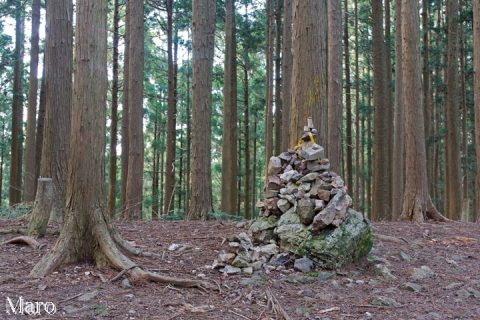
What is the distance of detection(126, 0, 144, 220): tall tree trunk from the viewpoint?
9.88 metres

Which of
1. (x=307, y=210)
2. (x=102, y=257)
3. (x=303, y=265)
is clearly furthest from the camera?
(x=307, y=210)

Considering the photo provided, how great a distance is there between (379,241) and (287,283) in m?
2.55

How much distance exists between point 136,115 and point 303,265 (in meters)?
6.73

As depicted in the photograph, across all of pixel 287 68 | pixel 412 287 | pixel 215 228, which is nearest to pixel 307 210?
pixel 412 287

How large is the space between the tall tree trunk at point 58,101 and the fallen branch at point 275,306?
13.5 ft

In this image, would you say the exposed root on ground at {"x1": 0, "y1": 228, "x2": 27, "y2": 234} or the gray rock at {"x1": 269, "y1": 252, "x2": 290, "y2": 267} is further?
the exposed root on ground at {"x1": 0, "y1": 228, "x2": 27, "y2": 234}

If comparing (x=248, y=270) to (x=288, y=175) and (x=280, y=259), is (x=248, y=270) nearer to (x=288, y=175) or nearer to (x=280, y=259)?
(x=280, y=259)

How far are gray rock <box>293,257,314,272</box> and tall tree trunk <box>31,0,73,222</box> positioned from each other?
13.0 feet

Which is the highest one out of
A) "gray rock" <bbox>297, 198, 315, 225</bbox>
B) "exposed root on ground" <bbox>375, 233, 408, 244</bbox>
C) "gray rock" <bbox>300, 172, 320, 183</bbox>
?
"gray rock" <bbox>300, 172, 320, 183</bbox>

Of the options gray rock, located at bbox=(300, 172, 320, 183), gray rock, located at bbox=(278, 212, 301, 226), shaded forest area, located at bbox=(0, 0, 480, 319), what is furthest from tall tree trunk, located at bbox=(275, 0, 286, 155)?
gray rock, located at bbox=(278, 212, 301, 226)

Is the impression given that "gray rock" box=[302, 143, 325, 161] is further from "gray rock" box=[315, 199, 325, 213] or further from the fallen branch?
the fallen branch

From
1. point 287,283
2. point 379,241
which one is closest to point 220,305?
point 287,283

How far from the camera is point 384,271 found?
4973 millimetres

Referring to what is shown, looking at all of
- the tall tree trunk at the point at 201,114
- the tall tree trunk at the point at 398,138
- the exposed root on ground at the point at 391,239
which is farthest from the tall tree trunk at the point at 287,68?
the exposed root on ground at the point at 391,239
